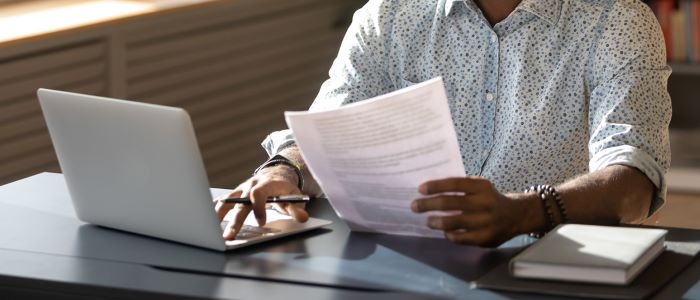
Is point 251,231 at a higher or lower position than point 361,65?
lower

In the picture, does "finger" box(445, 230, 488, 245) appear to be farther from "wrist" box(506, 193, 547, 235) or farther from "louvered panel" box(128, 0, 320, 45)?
"louvered panel" box(128, 0, 320, 45)

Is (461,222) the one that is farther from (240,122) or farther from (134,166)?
(240,122)

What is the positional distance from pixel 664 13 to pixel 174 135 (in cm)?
317

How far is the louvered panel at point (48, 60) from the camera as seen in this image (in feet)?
10.1

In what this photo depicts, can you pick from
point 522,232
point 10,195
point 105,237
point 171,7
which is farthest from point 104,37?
point 522,232

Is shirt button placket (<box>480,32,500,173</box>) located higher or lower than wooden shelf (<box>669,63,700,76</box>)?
higher

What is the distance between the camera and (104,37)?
338 centimetres

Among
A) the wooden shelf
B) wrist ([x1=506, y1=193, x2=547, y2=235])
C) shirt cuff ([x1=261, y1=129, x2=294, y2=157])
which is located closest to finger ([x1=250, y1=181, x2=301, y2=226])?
shirt cuff ([x1=261, y1=129, x2=294, y2=157])

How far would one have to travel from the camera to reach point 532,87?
84.4 inches

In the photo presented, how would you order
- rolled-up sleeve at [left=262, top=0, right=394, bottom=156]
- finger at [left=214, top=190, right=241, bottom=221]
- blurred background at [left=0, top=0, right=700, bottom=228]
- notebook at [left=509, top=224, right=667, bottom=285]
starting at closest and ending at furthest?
notebook at [left=509, top=224, right=667, bottom=285] < finger at [left=214, top=190, right=241, bottom=221] < rolled-up sleeve at [left=262, top=0, right=394, bottom=156] < blurred background at [left=0, top=0, right=700, bottom=228]

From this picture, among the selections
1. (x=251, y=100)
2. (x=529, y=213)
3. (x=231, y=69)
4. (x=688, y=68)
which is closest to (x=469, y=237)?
(x=529, y=213)

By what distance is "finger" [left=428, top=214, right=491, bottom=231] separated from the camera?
161 cm

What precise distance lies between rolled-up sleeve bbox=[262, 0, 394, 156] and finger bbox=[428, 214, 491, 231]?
2.12 feet

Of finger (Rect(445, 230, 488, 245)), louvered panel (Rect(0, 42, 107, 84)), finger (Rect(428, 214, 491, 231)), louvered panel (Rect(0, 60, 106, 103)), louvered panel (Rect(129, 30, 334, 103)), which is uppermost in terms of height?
louvered panel (Rect(0, 42, 107, 84))
